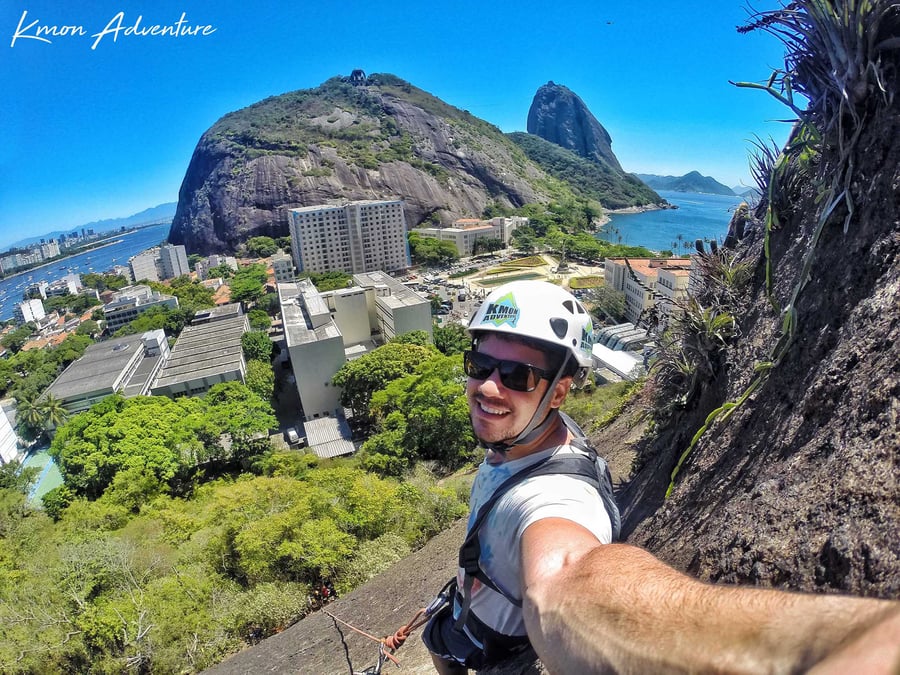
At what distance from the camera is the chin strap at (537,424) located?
6.01 feet

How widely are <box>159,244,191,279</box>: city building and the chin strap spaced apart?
258 feet

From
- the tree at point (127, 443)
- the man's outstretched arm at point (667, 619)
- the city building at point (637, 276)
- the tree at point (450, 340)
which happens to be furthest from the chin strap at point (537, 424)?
the city building at point (637, 276)

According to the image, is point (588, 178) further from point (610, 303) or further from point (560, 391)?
point (560, 391)

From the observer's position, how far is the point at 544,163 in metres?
135

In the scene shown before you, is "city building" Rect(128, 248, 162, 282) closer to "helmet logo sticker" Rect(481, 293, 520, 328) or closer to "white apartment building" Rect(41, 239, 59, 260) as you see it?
"helmet logo sticker" Rect(481, 293, 520, 328)

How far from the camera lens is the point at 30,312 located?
55250mm

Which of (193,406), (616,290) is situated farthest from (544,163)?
(193,406)

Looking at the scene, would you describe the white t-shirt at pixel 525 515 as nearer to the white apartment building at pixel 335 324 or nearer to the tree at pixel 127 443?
the tree at pixel 127 443

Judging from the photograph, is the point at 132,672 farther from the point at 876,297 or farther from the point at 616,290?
the point at 616,290

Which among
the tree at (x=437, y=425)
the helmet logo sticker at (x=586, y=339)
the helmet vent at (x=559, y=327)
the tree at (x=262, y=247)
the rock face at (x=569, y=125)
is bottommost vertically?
the tree at (x=437, y=425)

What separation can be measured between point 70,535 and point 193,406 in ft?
25.9

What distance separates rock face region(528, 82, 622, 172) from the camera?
166 metres

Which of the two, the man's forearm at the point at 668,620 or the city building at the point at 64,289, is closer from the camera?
the man's forearm at the point at 668,620

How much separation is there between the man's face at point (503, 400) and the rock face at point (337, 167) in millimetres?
75163
